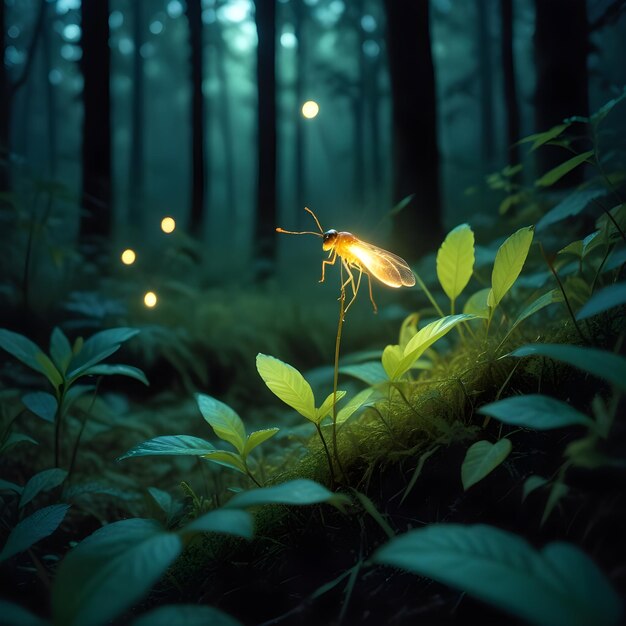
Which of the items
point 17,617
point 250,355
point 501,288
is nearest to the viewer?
point 17,617

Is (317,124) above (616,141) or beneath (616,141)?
above

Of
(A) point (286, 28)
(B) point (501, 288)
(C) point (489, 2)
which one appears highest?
(C) point (489, 2)

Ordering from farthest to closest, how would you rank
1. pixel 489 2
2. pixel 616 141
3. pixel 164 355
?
pixel 489 2 < pixel 164 355 < pixel 616 141

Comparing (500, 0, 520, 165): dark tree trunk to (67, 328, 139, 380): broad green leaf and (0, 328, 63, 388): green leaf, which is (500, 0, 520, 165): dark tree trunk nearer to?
(67, 328, 139, 380): broad green leaf

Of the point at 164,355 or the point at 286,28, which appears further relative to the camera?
the point at 286,28

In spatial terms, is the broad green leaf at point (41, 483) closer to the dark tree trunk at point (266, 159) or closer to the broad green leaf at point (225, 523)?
the broad green leaf at point (225, 523)

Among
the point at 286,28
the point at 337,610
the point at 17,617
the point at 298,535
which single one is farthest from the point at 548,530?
the point at 286,28

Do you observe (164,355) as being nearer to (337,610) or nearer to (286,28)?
(337,610)

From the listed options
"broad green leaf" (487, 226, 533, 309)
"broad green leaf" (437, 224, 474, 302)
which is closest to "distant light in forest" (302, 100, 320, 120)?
"broad green leaf" (437, 224, 474, 302)
